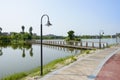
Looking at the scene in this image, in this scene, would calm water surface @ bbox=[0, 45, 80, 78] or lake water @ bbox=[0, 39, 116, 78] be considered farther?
lake water @ bbox=[0, 39, 116, 78]

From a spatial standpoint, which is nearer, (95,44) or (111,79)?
(111,79)

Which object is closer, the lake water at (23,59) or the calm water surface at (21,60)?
the calm water surface at (21,60)

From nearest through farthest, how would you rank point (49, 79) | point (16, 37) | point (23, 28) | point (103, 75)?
point (49, 79) → point (103, 75) → point (16, 37) → point (23, 28)

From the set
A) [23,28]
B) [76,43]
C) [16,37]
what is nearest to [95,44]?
[76,43]

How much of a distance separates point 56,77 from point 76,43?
115ft

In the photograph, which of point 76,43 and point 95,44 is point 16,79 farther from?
point 76,43

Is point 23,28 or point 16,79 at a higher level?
point 23,28

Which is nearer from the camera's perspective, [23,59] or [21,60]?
[21,60]

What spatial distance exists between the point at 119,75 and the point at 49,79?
369 cm

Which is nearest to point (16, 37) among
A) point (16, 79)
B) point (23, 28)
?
point (23, 28)

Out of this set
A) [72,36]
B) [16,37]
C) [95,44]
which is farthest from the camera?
[16,37]

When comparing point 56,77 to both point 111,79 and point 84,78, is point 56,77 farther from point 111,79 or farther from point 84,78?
point 111,79

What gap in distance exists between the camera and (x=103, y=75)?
1152cm

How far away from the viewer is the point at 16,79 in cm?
1347
